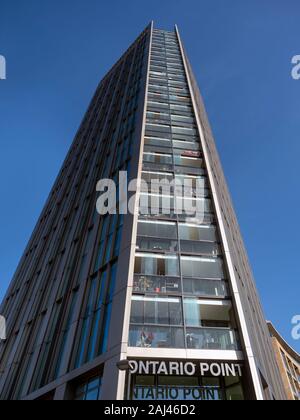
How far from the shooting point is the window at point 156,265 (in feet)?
66.9

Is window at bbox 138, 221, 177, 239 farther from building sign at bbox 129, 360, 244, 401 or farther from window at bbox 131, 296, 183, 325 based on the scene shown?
building sign at bbox 129, 360, 244, 401

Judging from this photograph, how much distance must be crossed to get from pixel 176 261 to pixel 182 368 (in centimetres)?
651

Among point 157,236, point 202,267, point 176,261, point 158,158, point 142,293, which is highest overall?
point 158,158

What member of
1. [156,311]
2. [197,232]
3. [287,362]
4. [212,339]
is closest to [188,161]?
[197,232]

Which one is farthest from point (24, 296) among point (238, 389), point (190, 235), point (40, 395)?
point (238, 389)

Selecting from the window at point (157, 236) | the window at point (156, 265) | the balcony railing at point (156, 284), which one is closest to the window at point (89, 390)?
the balcony railing at point (156, 284)

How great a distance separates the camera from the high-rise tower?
54.0 ft

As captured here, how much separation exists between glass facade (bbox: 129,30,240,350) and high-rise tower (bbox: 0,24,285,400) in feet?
0.22

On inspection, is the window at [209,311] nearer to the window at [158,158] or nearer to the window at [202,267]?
the window at [202,267]

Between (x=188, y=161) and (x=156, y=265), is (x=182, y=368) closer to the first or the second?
(x=156, y=265)

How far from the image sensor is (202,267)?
21109 millimetres

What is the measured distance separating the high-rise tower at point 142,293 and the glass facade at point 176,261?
0.07 m

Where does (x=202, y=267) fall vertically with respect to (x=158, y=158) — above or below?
below

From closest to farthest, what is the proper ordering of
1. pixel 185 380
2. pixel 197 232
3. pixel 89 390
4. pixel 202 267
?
1. pixel 185 380
2. pixel 89 390
3. pixel 202 267
4. pixel 197 232
